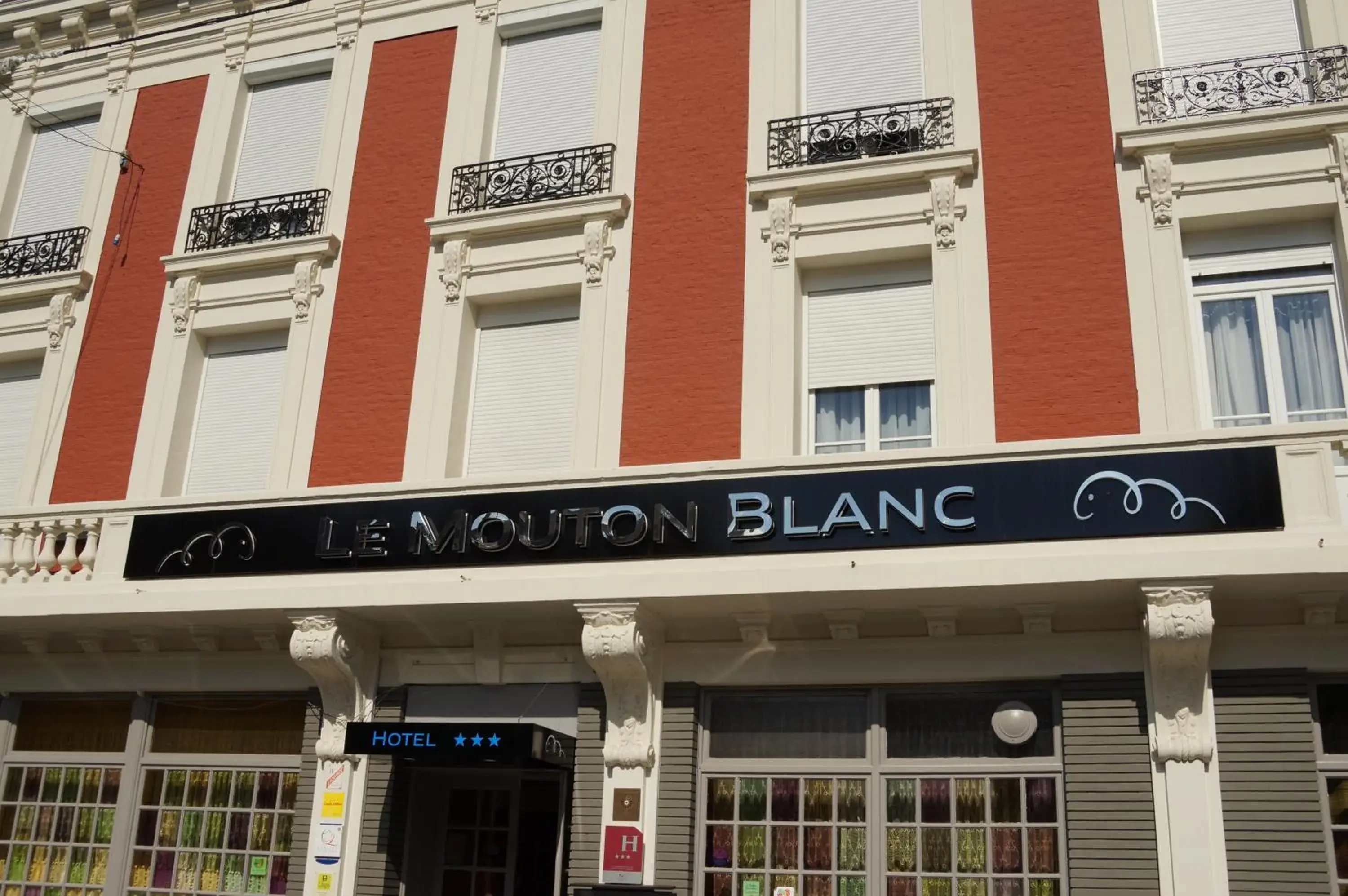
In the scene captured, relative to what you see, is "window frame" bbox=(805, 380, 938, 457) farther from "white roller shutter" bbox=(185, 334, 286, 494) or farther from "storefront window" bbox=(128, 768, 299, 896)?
"storefront window" bbox=(128, 768, 299, 896)

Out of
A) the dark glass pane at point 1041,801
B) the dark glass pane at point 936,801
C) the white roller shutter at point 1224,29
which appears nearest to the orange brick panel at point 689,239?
the dark glass pane at point 936,801

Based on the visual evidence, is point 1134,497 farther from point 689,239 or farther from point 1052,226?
point 689,239

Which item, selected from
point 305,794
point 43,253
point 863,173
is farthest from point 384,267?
point 305,794

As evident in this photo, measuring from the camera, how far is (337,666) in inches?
431

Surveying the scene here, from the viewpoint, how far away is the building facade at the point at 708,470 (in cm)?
926

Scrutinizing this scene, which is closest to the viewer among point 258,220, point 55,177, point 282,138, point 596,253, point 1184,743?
point 1184,743

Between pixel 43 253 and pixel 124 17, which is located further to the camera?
pixel 124 17

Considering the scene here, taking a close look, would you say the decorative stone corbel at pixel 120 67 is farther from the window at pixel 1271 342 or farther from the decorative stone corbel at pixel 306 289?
the window at pixel 1271 342

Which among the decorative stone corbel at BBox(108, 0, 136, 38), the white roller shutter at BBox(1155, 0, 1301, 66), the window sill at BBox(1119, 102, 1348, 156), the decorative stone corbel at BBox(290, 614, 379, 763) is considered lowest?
the decorative stone corbel at BBox(290, 614, 379, 763)

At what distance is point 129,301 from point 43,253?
157cm

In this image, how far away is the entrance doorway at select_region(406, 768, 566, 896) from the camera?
11.2 meters

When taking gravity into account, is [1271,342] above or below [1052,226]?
below

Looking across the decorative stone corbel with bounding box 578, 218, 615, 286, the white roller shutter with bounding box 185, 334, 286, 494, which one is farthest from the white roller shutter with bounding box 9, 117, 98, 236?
the decorative stone corbel with bounding box 578, 218, 615, 286

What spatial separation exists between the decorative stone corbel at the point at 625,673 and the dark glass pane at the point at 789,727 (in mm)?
597
